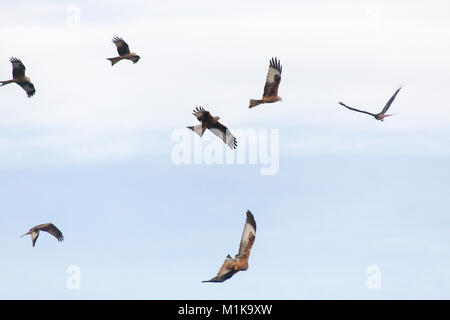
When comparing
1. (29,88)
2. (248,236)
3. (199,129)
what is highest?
(29,88)

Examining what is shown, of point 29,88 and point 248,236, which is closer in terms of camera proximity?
point 248,236

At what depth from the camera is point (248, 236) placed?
35.2m

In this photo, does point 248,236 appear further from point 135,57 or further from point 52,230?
point 52,230

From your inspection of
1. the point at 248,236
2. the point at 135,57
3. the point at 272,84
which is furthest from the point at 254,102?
the point at 248,236

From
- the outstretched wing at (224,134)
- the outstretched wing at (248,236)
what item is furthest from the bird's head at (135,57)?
the outstretched wing at (248,236)

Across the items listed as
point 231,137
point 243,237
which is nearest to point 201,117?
point 231,137

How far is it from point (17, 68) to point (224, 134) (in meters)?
9.93

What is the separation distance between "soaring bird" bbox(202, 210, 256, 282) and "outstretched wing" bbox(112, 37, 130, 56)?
11.6 metres

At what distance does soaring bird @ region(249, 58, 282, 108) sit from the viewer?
40.0m

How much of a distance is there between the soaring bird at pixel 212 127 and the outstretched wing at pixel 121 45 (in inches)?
260

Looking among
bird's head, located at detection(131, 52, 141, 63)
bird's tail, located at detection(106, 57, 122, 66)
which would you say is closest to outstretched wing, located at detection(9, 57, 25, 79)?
bird's tail, located at detection(106, 57, 122, 66)

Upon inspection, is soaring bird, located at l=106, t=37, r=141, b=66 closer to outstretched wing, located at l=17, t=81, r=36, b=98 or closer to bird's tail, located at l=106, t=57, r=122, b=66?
bird's tail, located at l=106, t=57, r=122, b=66

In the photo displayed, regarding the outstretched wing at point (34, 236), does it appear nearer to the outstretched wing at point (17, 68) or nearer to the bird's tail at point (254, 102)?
the outstretched wing at point (17, 68)
